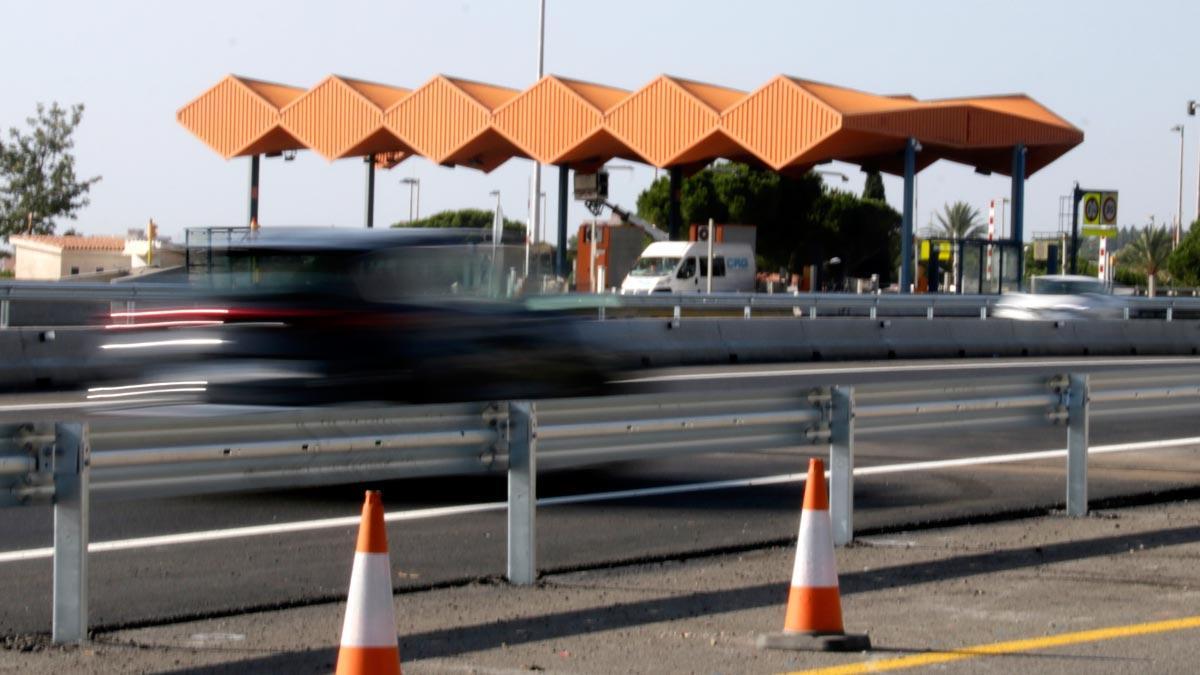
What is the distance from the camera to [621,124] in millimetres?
52719

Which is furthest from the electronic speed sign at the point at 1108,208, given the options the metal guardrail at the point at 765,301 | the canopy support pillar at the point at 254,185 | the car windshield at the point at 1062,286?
the canopy support pillar at the point at 254,185

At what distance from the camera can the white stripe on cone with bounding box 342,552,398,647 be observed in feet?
19.0

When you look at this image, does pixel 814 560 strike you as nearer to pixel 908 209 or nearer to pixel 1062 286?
pixel 1062 286

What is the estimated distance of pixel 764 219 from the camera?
95.4m

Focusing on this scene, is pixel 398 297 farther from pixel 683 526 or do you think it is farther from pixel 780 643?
pixel 780 643

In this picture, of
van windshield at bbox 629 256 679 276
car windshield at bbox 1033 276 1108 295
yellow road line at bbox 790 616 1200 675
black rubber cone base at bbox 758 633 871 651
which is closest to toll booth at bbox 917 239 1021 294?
van windshield at bbox 629 256 679 276

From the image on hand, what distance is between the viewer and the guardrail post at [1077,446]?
1065 centimetres

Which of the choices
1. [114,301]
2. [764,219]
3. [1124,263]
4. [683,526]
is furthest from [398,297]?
[1124,263]

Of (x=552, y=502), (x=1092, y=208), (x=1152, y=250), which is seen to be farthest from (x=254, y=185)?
(x=1152, y=250)

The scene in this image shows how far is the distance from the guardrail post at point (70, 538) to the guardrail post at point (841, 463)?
165 inches

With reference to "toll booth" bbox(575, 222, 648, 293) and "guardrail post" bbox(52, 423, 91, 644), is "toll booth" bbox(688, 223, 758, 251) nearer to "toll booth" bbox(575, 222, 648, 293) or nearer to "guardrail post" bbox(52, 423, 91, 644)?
"toll booth" bbox(575, 222, 648, 293)

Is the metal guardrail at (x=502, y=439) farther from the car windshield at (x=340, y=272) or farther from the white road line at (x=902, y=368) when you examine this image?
the white road line at (x=902, y=368)

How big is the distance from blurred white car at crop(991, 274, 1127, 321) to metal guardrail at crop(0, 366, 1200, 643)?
24813 millimetres

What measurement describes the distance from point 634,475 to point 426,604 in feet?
15.1
